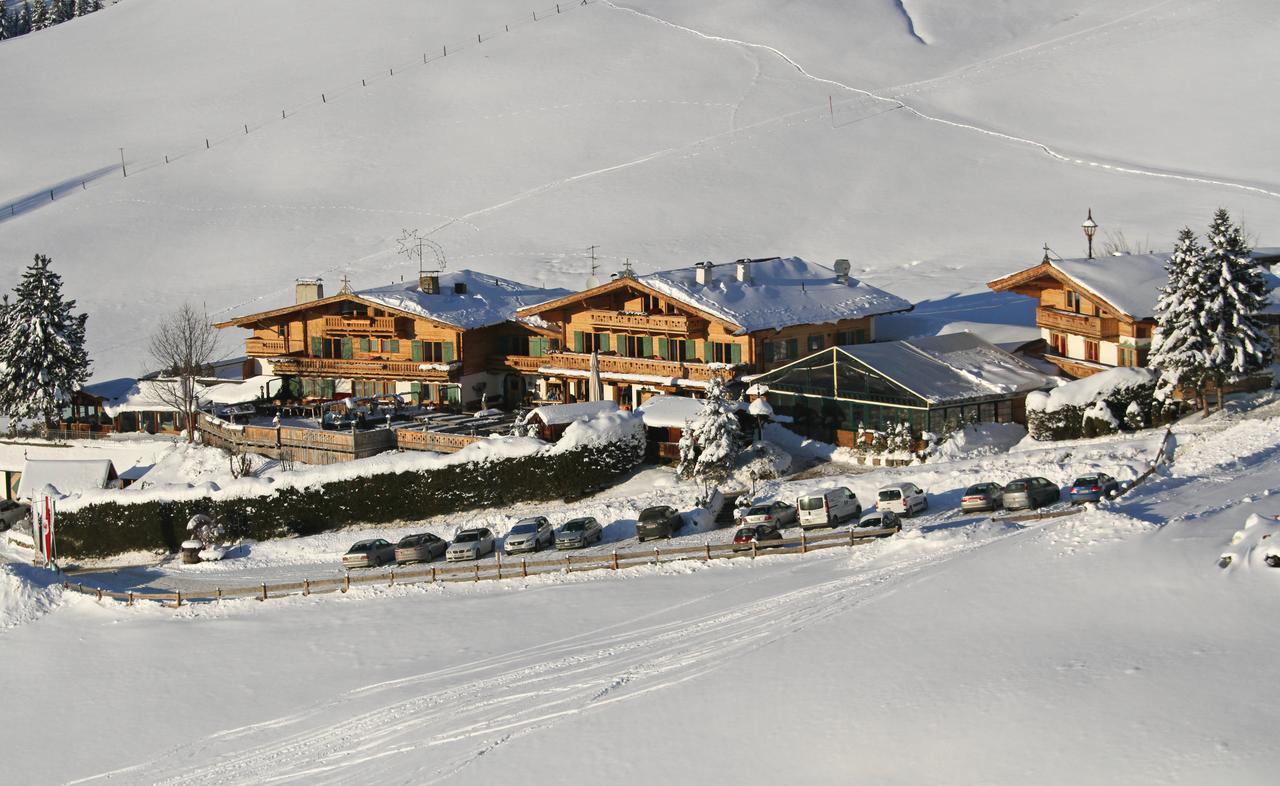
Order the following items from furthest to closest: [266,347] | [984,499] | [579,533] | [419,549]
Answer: [266,347], [419,549], [579,533], [984,499]

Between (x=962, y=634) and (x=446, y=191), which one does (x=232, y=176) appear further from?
(x=962, y=634)

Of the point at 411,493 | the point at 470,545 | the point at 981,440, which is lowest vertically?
the point at 470,545

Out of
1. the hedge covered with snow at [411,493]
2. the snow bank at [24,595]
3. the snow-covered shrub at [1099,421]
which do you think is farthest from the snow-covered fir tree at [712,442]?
the snow bank at [24,595]

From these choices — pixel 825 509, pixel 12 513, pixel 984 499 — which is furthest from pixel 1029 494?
pixel 12 513

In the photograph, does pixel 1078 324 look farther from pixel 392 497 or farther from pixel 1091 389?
pixel 392 497

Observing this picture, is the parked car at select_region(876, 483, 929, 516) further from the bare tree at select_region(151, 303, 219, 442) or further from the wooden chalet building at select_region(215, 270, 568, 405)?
the bare tree at select_region(151, 303, 219, 442)

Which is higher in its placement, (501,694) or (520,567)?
(520,567)

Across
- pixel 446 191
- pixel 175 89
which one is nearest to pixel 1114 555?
pixel 446 191

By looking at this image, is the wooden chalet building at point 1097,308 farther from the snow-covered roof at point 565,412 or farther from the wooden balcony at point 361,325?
the wooden balcony at point 361,325
